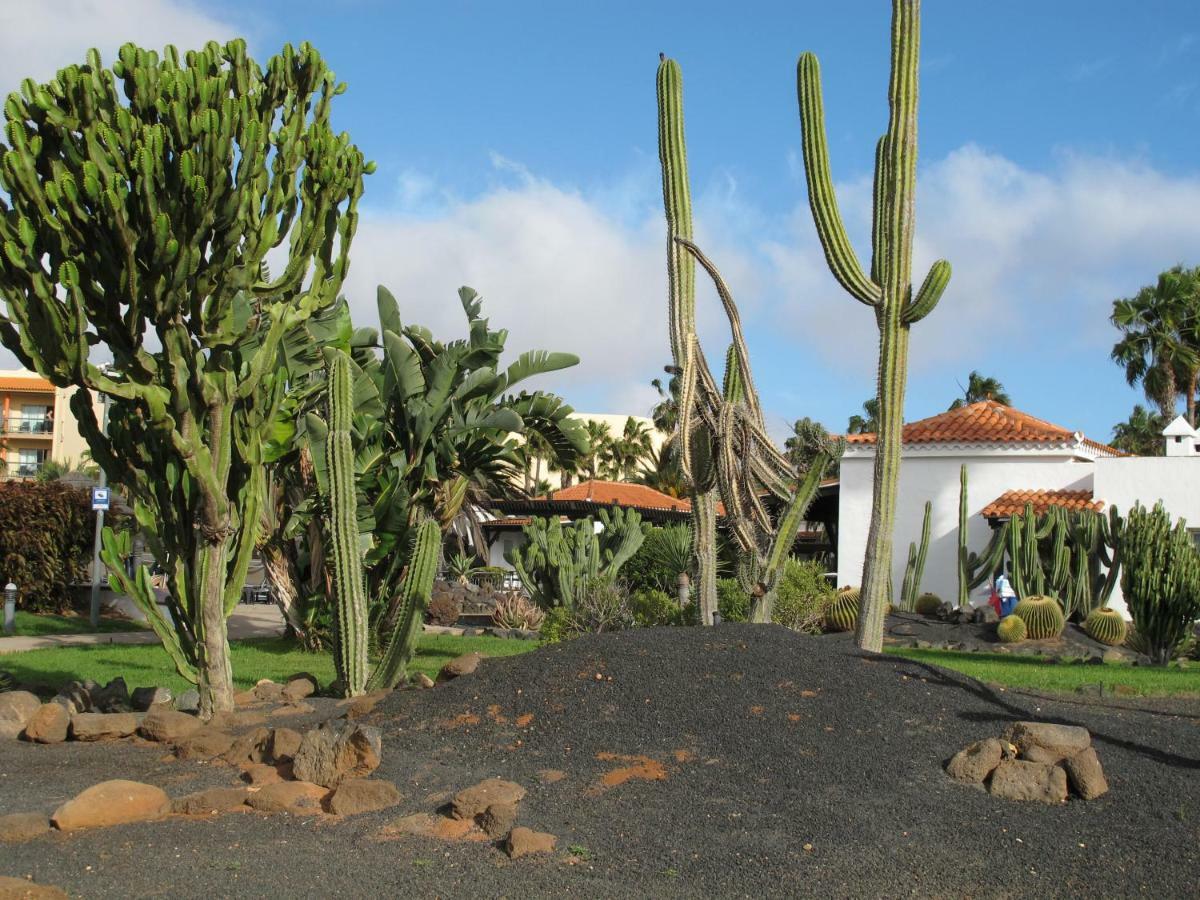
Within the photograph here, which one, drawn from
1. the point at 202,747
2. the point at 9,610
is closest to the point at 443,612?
the point at 9,610

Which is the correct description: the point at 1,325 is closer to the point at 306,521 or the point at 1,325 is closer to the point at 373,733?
the point at 373,733

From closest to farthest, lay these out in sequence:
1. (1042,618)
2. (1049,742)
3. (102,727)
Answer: (1049,742) → (102,727) → (1042,618)

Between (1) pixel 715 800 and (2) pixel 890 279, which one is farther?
(2) pixel 890 279

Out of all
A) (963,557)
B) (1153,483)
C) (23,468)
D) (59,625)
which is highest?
(23,468)

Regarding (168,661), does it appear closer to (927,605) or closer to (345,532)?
(345,532)

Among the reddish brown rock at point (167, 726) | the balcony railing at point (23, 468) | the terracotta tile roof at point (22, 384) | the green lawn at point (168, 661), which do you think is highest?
the terracotta tile roof at point (22, 384)

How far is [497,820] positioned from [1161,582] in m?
11.5

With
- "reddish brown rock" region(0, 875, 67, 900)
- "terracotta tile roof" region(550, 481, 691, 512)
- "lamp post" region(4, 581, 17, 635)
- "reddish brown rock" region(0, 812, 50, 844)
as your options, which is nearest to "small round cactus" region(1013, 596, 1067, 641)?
"reddish brown rock" region(0, 812, 50, 844)

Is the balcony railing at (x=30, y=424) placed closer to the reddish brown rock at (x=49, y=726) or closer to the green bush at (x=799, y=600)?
the green bush at (x=799, y=600)

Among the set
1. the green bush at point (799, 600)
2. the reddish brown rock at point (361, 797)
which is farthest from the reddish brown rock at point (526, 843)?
the green bush at point (799, 600)

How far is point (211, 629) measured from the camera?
9617mm

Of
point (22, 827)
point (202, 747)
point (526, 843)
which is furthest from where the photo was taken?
point (202, 747)

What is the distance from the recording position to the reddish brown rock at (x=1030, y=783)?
258 inches

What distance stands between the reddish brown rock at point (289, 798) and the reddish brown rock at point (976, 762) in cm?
369
